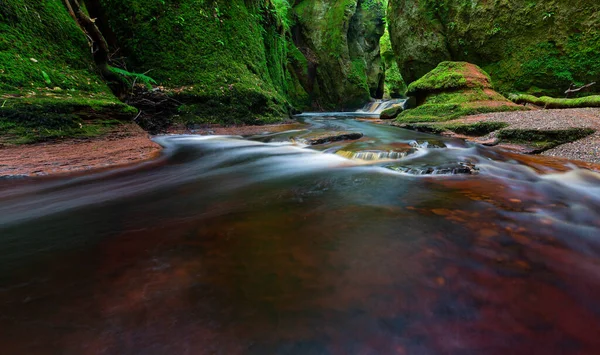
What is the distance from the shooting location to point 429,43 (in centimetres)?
1266

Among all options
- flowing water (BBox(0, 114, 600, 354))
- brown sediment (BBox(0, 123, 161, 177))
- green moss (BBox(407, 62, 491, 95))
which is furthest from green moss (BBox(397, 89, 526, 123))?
brown sediment (BBox(0, 123, 161, 177))

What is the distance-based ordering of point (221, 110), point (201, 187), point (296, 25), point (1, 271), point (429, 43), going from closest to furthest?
point (1, 271), point (201, 187), point (221, 110), point (429, 43), point (296, 25)

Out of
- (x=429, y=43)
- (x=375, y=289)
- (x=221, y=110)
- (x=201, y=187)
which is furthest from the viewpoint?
(x=429, y=43)

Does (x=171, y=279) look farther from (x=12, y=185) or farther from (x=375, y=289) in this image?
(x=12, y=185)

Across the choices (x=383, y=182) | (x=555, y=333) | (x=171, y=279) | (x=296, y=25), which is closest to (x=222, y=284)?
(x=171, y=279)

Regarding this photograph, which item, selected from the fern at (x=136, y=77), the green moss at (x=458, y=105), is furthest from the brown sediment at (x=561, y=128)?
the fern at (x=136, y=77)

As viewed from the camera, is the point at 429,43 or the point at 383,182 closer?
the point at 383,182

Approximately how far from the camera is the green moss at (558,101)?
6.63m

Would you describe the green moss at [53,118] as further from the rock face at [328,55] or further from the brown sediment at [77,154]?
the rock face at [328,55]

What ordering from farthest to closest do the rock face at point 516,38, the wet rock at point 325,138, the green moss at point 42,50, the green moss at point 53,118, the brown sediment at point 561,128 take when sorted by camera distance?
1. the rock face at point 516,38
2. the wet rock at point 325,138
3. the brown sediment at point 561,128
4. the green moss at point 42,50
5. the green moss at point 53,118

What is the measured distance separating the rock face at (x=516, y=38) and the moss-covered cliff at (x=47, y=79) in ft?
42.6

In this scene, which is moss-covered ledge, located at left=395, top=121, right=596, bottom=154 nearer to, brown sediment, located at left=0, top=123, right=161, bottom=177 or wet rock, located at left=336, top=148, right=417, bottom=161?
wet rock, located at left=336, top=148, right=417, bottom=161

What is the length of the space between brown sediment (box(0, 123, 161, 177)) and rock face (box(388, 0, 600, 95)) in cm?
1270

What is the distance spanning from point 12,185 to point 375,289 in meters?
3.67
